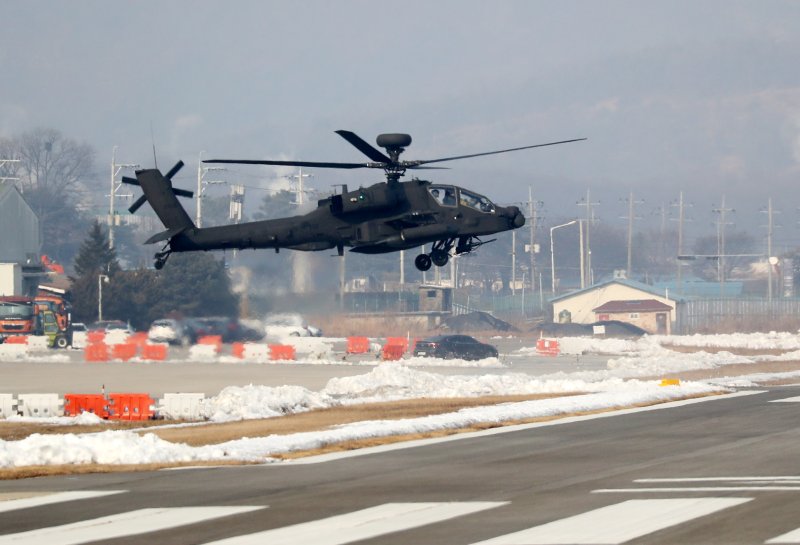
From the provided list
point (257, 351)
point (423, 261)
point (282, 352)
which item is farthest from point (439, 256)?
point (257, 351)

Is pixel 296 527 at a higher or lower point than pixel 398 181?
lower

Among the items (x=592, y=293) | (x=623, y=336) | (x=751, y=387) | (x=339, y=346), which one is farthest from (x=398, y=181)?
(x=592, y=293)

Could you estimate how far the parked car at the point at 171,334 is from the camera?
72062 millimetres

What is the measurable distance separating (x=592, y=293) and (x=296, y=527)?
405 feet

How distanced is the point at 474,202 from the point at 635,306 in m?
92.8

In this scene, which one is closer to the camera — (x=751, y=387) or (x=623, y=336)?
(x=751, y=387)

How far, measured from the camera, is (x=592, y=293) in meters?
137

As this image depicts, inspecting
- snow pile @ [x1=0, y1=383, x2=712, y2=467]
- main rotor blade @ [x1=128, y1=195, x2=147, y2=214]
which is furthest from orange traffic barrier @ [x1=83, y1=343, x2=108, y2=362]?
snow pile @ [x1=0, y1=383, x2=712, y2=467]

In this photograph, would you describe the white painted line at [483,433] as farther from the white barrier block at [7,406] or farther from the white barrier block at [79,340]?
the white barrier block at [79,340]

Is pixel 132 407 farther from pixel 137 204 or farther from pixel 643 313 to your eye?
pixel 643 313

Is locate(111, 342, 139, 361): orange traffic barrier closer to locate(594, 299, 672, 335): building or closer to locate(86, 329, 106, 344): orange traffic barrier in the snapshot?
locate(86, 329, 106, 344): orange traffic barrier

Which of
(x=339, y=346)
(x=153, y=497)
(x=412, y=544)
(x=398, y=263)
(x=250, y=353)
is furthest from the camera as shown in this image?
(x=398, y=263)

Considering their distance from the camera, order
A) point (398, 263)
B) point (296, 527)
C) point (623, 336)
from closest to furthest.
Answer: point (296, 527), point (623, 336), point (398, 263)

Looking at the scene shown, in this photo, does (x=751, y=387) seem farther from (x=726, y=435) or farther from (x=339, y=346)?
(x=339, y=346)
